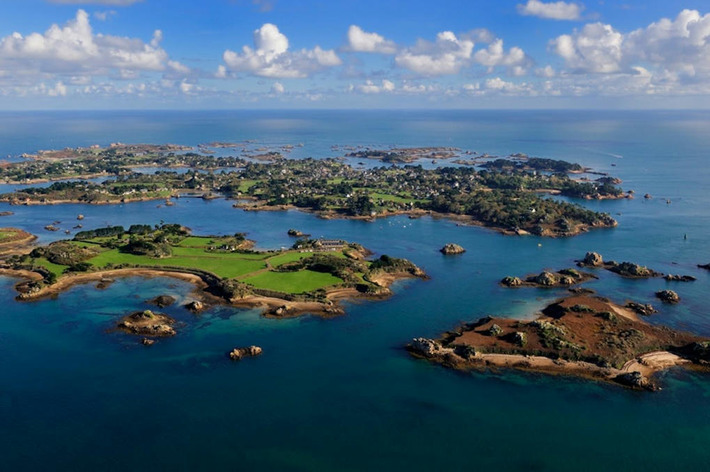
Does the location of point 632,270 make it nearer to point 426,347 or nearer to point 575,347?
point 575,347

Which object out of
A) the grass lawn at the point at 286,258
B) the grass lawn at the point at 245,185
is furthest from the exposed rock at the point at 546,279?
the grass lawn at the point at 245,185

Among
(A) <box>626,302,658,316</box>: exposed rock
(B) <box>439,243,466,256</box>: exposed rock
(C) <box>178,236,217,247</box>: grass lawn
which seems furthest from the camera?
A: (B) <box>439,243,466,256</box>: exposed rock

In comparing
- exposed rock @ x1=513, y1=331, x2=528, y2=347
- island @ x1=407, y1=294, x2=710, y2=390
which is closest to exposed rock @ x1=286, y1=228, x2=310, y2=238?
island @ x1=407, y1=294, x2=710, y2=390

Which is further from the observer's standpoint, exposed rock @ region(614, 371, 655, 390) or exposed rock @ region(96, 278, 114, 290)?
exposed rock @ region(96, 278, 114, 290)

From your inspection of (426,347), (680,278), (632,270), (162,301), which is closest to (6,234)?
(162,301)

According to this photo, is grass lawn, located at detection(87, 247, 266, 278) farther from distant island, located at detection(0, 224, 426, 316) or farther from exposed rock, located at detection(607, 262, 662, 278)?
exposed rock, located at detection(607, 262, 662, 278)

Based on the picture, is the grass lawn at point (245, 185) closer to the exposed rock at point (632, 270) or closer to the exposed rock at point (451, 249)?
the exposed rock at point (451, 249)
